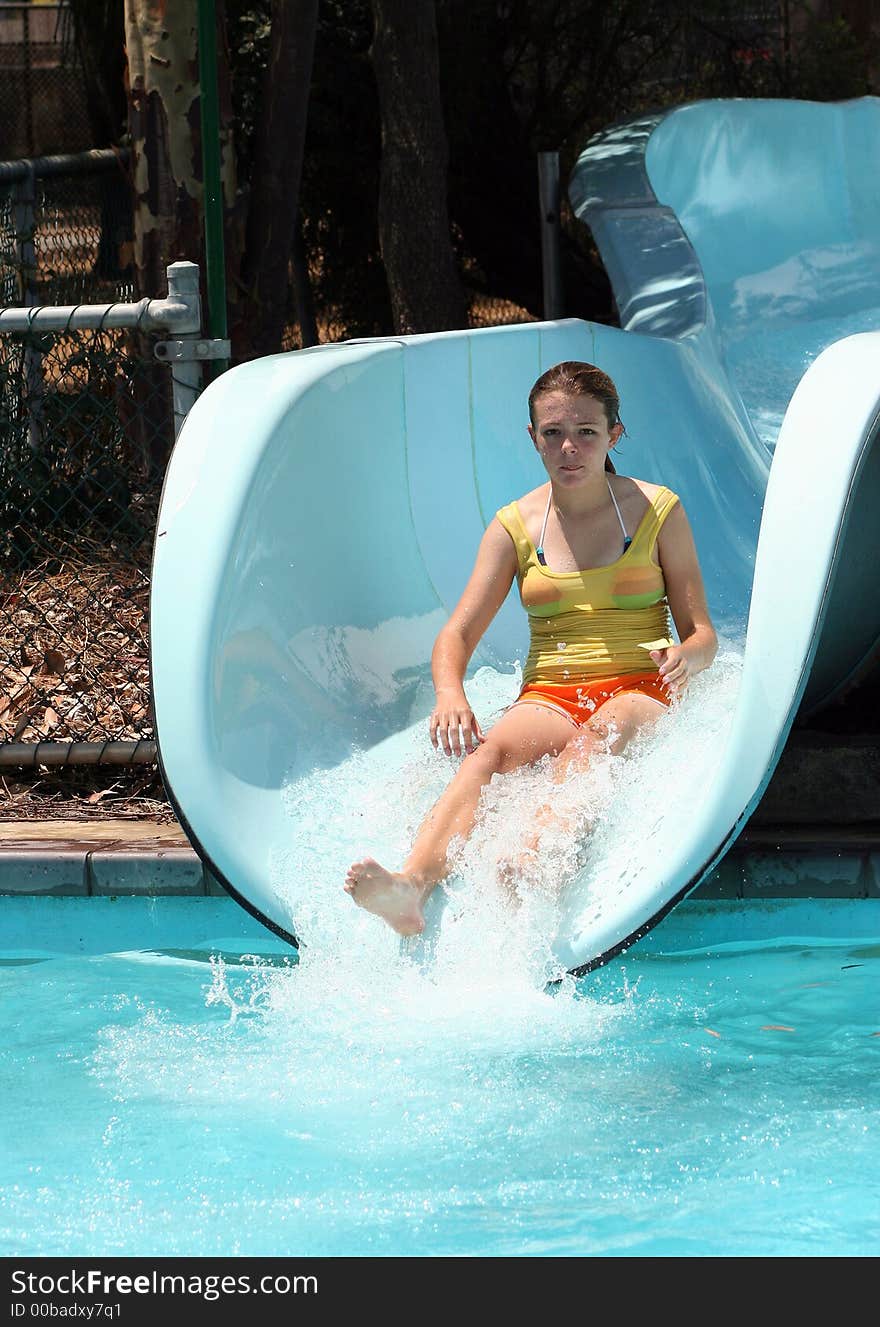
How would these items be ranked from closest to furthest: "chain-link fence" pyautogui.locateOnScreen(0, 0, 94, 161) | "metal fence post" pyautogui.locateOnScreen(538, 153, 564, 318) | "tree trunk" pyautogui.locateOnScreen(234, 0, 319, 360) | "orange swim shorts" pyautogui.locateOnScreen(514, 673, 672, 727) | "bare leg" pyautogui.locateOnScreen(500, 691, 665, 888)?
"bare leg" pyautogui.locateOnScreen(500, 691, 665, 888), "orange swim shorts" pyautogui.locateOnScreen(514, 673, 672, 727), "tree trunk" pyautogui.locateOnScreen(234, 0, 319, 360), "metal fence post" pyautogui.locateOnScreen(538, 153, 564, 318), "chain-link fence" pyautogui.locateOnScreen(0, 0, 94, 161)

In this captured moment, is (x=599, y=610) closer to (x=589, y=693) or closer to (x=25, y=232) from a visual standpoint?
(x=589, y=693)

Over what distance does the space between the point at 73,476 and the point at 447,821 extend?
2.84 m

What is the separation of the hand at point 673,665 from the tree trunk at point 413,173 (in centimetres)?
560

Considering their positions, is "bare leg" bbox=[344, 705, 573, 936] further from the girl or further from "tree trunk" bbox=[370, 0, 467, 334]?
"tree trunk" bbox=[370, 0, 467, 334]

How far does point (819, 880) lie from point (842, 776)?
360 mm

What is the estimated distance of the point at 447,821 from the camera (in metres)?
3.19

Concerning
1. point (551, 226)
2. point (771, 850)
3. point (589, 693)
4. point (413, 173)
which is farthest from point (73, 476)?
point (551, 226)

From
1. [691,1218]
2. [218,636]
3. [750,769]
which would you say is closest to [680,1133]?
[691,1218]

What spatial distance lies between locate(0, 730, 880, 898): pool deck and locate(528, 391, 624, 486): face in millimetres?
853

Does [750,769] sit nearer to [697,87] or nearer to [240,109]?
[240,109]

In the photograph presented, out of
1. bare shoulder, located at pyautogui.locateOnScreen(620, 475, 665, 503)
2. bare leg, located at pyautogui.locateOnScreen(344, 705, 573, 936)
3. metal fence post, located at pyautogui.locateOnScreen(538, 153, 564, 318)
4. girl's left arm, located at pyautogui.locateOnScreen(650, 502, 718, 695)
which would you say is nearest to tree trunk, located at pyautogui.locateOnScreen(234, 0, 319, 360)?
metal fence post, located at pyautogui.locateOnScreen(538, 153, 564, 318)

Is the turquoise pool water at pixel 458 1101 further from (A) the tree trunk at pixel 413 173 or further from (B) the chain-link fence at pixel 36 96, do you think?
(B) the chain-link fence at pixel 36 96

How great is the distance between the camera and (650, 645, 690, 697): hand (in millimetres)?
3305

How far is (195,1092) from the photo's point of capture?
2926 mm
